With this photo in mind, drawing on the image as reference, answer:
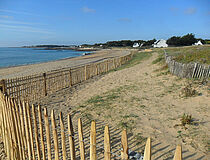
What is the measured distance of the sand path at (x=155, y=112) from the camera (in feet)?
12.2

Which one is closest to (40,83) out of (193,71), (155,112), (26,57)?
(155,112)

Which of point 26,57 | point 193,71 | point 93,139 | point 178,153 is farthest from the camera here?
point 26,57

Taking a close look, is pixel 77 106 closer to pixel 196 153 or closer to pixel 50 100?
pixel 50 100

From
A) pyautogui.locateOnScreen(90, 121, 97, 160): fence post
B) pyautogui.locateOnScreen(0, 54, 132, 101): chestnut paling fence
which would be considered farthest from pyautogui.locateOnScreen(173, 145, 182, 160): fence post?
pyautogui.locateOnScreen(0, 54, 132, 101): chestnut paling fence

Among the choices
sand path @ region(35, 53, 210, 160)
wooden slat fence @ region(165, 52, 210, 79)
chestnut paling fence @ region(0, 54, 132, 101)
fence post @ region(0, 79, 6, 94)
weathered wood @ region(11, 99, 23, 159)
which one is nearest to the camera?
weathered wood @ region(11, 99, 23, 159)

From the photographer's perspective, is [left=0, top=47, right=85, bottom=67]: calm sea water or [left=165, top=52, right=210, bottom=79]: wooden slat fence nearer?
[left=165, top=52, right=210, bottom=79]: wooden slat fence

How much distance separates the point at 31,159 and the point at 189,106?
506 cm

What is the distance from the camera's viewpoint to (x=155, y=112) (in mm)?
5570

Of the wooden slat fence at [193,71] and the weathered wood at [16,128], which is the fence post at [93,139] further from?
the wooden slat fence at [193,71]

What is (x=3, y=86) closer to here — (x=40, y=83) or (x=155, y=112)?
(x=40, y=83)

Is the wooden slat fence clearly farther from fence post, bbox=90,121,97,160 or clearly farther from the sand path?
fence post, bbox=90,121,97,160

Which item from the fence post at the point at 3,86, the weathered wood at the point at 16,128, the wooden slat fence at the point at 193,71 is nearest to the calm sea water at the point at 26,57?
the fence post at the point at 3,86

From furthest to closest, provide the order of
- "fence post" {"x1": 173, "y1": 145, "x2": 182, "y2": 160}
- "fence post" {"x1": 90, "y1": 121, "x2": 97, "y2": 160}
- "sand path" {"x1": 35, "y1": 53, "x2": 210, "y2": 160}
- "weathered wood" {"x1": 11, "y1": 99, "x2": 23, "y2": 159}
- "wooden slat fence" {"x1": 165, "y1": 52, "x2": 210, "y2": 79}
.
Result: "wooden slat fence" {"x1": 165, "y1": 52, "x2": 210, "y2": 79} < "sand path" {"x1": 35, "y1": 53, "x2": 210, "y2": 160} < "weathered wood" {"x1": 11, "y1": 99, "x2": 23, "y2": 159} < "fence post" {"x1": 90, "y1": 121, "x2": 97, "y2": 160} < "fence post" {"x1": 173, "y1": 145, "x2": 182, "y2": 160}

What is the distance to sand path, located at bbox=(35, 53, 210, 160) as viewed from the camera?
3709 mm
